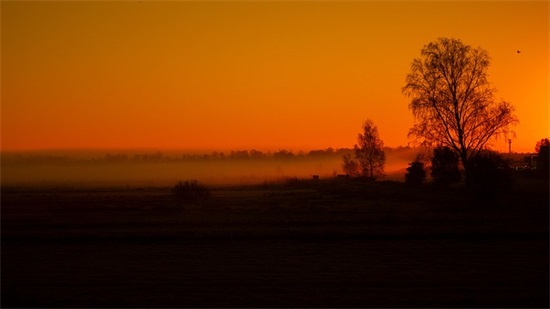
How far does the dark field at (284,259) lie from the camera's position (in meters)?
13.9

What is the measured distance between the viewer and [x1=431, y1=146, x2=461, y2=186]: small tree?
158 ft

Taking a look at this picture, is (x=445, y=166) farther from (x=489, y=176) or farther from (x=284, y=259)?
(x=284, y=259)

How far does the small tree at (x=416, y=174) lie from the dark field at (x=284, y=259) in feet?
106

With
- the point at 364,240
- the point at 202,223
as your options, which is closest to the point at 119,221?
the point at 202,223

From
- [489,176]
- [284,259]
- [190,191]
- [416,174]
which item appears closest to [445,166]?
[489,176]

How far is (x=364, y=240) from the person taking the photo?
23.4 meters

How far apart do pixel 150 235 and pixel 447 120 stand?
999 inches

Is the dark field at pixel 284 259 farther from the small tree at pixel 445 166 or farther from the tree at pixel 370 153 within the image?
the tree at pixel 370 153

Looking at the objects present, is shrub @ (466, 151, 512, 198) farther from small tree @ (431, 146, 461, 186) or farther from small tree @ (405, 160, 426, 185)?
small tree @ (405, 160, 426, 185)

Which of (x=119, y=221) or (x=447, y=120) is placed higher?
(x=447, y=120)

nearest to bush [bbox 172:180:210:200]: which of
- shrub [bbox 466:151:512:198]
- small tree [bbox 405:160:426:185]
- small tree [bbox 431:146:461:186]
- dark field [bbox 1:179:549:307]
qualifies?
dark field [bbox 1:179:549:307]

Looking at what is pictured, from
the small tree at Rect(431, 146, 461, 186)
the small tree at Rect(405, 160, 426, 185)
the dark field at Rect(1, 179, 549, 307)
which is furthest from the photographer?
the small tree at Rect(405, 160, 426, 185)

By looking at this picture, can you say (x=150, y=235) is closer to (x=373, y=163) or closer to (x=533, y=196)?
(x=533, y=196)

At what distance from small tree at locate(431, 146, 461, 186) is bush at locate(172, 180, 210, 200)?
21804mm
